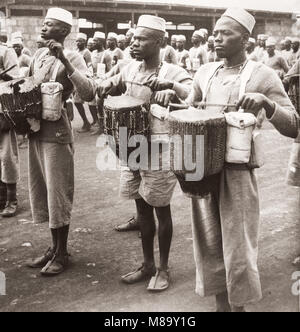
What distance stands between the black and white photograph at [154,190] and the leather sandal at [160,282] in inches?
0.7

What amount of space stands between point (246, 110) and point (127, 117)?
41.3 inches

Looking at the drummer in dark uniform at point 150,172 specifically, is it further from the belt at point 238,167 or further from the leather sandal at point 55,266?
the belt at point 238,167

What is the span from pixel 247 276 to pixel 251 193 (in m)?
0.56

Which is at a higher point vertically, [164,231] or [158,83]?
[158,83]

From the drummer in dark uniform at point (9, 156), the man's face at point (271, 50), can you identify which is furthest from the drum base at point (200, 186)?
the man's face at point (271, 50)

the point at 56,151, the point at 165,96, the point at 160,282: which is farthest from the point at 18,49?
the point at 165,96

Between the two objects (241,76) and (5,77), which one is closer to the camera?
(241,76)

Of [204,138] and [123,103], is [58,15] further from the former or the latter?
[204,138]

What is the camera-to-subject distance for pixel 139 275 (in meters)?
4.45

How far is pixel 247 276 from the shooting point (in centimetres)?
331

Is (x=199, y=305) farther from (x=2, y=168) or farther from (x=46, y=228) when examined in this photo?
(x=2, y=168)

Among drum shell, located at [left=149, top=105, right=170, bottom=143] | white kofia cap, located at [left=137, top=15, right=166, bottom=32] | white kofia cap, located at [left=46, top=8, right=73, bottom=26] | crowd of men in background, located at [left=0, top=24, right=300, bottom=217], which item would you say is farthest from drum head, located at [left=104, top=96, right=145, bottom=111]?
crowd of men in background, located at [left=0, top=24, right=300, bottom=217]

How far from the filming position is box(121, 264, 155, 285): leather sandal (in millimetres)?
4406
